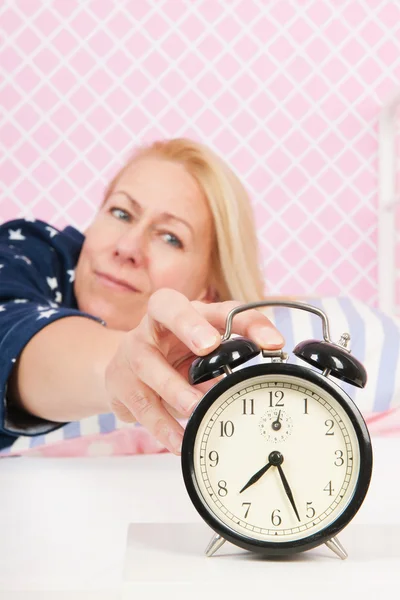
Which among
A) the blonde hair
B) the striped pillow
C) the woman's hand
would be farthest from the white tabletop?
the blonde hair

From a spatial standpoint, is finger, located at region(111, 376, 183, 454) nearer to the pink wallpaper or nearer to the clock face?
the clock face

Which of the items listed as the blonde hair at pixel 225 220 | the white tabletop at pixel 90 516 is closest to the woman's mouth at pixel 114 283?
the blonde hair at pixel 225 220

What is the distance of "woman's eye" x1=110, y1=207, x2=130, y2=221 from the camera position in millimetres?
1889

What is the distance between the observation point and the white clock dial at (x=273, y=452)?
62 centimetres

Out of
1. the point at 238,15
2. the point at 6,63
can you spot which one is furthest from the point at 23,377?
the point at 238,15

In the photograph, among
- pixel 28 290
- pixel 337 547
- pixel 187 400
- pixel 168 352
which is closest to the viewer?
pixel 337 547

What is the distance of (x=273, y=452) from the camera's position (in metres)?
0.62

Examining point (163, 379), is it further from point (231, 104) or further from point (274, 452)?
point (231, 104)

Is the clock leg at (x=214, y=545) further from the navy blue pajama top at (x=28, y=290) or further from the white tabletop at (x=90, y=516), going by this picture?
the navy blue pajama top at (x=28, y=290)

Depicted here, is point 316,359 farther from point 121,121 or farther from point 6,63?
point 6,63

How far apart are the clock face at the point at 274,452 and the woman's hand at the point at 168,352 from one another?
0.05 m

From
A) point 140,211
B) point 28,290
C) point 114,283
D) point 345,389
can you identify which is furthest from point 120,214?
point 345,389

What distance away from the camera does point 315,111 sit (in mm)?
2250

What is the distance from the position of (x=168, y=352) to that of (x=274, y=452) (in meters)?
0.27
